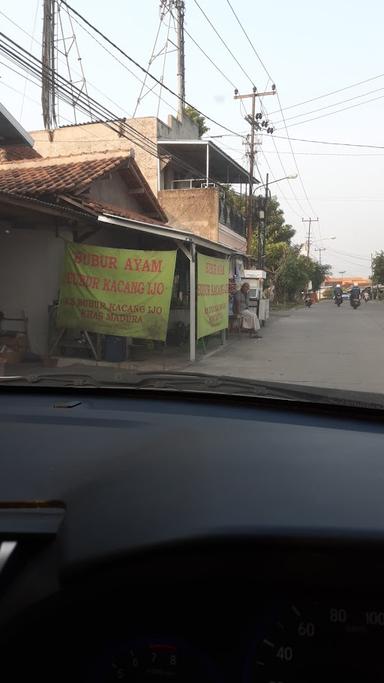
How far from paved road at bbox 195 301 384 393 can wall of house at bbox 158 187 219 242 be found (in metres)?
5.10

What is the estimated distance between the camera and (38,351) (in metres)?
11.5

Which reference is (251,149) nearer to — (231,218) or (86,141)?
(231,218)

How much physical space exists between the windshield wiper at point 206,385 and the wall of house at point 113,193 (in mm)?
10618

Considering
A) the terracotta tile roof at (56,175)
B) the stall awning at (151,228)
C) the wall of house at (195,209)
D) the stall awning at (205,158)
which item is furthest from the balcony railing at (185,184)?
the stall awning at (151,228)

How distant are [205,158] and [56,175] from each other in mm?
13591

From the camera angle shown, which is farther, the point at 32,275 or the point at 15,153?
the point at 15,153

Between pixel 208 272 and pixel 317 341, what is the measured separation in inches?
168

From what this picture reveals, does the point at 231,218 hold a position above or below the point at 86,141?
below

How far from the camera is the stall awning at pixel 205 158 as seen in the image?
23031mm

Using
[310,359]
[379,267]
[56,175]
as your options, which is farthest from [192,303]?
[379,267]

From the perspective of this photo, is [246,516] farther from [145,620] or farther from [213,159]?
[213,159]

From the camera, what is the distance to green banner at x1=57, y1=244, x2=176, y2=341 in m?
10.7

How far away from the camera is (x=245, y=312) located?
1811cm

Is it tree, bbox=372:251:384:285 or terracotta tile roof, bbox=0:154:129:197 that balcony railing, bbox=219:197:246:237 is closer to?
terracotta tile roof, bbox=0:154:129:197
